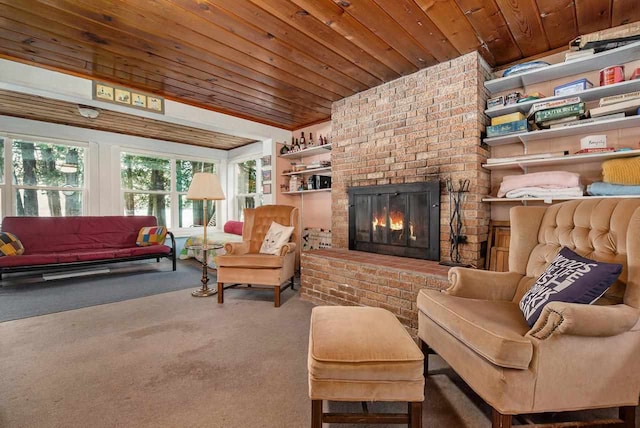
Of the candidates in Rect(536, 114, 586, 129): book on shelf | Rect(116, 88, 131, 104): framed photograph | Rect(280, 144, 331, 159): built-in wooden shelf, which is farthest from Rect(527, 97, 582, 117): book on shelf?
Rect(116, 88, 131, 104): framed photograph

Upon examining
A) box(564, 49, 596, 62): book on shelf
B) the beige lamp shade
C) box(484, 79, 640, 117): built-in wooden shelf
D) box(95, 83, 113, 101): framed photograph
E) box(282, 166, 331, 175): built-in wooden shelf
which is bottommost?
the beige lamp shade

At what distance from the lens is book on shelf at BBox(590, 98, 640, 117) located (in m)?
1.91

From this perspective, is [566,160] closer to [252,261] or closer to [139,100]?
[252,261]

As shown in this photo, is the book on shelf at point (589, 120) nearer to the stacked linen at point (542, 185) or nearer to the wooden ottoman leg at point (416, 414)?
the stacked linen at point (542, 185)

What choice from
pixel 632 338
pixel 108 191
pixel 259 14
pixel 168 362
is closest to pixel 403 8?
pixel 259 14

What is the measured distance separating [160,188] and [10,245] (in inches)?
98.4

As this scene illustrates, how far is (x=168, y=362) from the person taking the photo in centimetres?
183

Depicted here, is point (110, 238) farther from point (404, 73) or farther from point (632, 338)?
point (632, 338)

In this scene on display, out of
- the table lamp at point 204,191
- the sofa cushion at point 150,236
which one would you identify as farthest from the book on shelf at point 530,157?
the sofa cushion at point 150,236

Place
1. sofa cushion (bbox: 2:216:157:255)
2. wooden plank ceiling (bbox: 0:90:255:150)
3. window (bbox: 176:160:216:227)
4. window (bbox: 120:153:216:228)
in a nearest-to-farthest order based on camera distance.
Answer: wooden plank ceiling (bbox: 0:90:255:150)
sofa cushion (bbox: 2:216:157:255)
window (bbox: 120:153:216:228)
window (bbox: 176:160:216:227)

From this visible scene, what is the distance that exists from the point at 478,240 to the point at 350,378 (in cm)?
189

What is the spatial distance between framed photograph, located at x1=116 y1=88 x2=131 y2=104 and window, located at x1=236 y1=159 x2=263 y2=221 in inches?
112

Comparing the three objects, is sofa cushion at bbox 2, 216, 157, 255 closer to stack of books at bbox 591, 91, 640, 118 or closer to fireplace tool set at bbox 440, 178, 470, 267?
fireplace tool set at bbox 440, 178, 470, 267

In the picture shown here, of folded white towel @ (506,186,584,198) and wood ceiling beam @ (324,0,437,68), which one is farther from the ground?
wood ceiling beam @ (324,0,437,68)
